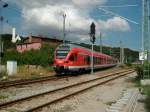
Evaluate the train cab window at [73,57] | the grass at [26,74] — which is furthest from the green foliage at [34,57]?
the train cab window at [73,57]

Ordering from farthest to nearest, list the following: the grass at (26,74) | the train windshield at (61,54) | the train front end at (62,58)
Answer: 1. the train windshield at (61,54)
2. the train front end at (62,58)
3. the grass at (26,74)

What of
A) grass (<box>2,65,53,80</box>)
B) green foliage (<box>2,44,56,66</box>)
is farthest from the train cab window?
green foliage (<box>2,44,56,66</box>)

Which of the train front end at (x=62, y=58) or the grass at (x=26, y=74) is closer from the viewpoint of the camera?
the grass at (x=26, y=74)

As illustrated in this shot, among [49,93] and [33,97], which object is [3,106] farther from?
[49,93]

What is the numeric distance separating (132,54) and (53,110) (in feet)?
450

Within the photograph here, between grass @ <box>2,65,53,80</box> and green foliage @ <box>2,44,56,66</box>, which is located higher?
green foliage @ <box>2,44,56,66</box>

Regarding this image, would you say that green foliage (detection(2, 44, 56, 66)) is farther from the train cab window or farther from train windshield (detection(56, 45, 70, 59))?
the train cab window

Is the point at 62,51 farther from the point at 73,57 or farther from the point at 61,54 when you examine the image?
the point at 73,57

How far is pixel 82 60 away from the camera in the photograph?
3556 centimetres

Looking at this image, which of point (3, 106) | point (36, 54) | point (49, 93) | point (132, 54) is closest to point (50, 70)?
point (36, 54)

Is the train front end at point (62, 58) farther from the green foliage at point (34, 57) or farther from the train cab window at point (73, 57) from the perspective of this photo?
the green foliage at point (34, 57)

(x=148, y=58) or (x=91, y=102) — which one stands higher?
(x=148, y=58)

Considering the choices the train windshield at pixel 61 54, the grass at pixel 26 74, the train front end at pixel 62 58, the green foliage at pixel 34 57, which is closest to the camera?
the grass at pixel 26 74

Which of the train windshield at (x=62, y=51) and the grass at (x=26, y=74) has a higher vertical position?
the train windshield at (x=62, y=51)
